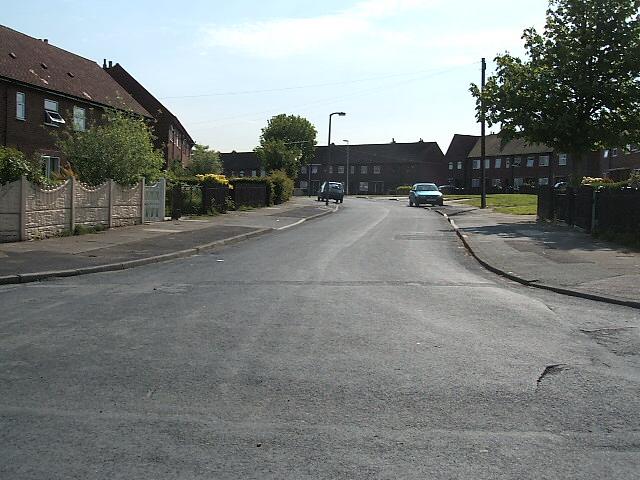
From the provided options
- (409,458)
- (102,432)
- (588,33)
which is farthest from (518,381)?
(588,33)

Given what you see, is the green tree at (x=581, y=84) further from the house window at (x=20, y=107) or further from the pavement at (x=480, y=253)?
the house window at (x=20, y=107)

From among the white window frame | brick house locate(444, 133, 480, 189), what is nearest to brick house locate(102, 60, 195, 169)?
the white window frame

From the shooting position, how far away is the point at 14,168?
17969 millimetres

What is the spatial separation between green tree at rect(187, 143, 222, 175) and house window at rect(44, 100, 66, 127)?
22726 mm

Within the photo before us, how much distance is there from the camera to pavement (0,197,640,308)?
1279 centimetres

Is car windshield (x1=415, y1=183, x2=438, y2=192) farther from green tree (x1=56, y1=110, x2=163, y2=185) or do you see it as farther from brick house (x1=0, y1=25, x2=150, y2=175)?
green tree (x1=56, y1=110, x2=163, y2=185)

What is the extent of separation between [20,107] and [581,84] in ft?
78.9

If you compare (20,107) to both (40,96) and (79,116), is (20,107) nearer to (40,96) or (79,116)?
(40,96)

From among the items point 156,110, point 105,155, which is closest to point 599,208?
point 105,155

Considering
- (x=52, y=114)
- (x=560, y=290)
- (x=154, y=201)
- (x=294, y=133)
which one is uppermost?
(x=294, y=133)

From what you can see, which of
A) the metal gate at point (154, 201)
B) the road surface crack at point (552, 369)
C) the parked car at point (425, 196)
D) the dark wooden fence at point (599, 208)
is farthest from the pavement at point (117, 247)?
the parked car at point (425, 196)

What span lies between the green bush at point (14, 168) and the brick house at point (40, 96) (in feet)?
31.2

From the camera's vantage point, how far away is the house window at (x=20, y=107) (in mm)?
30859

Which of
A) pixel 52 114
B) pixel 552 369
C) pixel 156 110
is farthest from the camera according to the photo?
pixel 156 110
